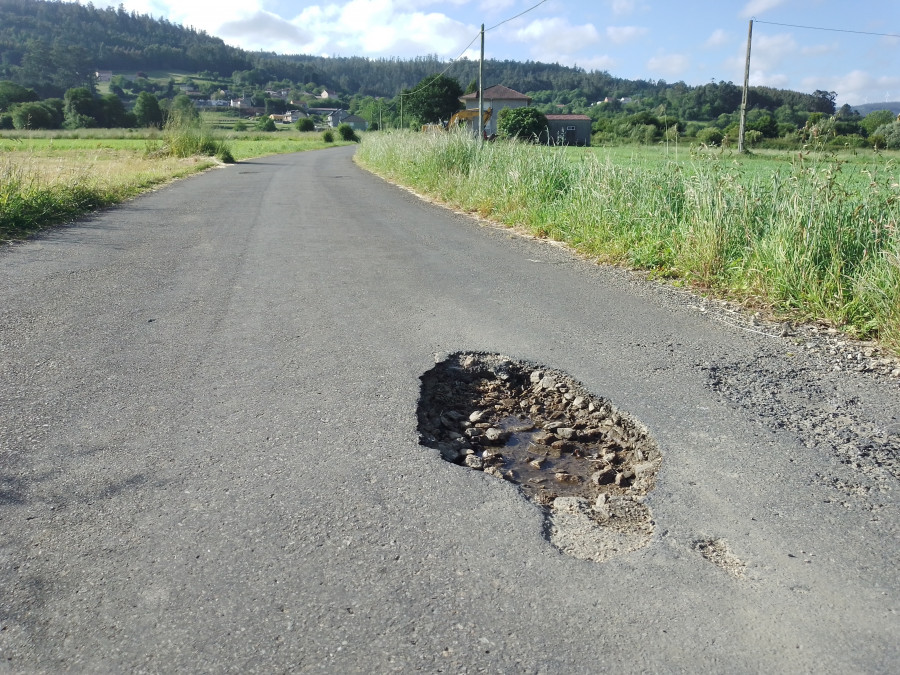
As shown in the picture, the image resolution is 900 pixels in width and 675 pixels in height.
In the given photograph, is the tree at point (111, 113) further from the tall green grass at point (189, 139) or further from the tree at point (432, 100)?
the tall green grass at point (189, 139)

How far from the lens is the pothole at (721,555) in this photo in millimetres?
2318

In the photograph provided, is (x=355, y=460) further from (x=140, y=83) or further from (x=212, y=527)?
(x=140, y=83)

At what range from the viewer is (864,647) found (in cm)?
196

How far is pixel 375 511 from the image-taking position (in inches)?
104

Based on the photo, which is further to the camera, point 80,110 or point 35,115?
point 80,110

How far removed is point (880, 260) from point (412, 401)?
3.69m

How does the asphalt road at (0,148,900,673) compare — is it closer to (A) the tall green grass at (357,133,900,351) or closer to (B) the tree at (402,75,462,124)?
(A) the tall green grass at (357,133,900,351)

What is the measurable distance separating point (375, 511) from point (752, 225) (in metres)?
5.31

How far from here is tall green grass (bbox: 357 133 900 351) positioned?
515cm

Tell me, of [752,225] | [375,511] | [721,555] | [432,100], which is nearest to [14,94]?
[432,100]

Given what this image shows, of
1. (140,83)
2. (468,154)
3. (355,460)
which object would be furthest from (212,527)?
(140,83)

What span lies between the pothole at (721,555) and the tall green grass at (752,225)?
9.36ft

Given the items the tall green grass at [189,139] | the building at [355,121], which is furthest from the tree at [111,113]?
the building at [355,121]

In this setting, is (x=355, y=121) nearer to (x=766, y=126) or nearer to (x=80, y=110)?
(x=80, y=110)
